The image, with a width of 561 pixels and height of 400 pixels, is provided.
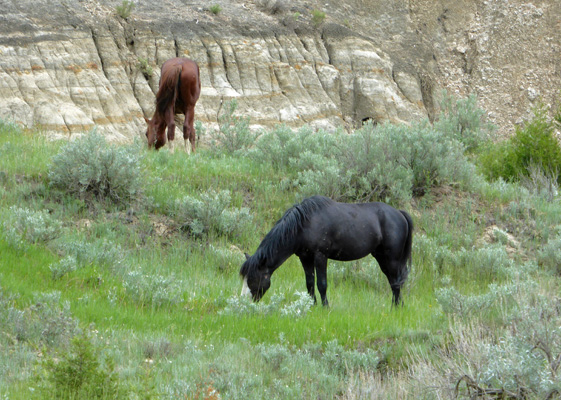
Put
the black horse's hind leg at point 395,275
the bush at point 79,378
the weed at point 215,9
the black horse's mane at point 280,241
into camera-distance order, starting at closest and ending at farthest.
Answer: the bush at point 79,378 → the black horse's mane at point 280,241 → the black horse's hind leg at point 395,275 → the weed at point 215,9

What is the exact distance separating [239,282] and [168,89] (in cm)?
792

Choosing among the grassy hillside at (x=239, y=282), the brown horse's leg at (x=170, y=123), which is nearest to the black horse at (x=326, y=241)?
the grassy hillside at (x=239, y=282)

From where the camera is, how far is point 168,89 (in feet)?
53.3

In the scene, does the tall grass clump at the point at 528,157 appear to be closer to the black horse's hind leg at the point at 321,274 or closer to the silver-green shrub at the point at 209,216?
the silver-green shrub at the point at 209,216

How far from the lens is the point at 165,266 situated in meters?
9.98

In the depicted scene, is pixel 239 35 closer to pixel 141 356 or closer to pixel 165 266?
pixel 165 266

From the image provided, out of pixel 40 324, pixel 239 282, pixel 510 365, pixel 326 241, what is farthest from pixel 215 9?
pixel 510 365

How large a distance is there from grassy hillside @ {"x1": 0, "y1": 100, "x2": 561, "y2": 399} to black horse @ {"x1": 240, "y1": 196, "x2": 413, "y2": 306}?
1.34ft

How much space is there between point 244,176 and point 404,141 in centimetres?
335

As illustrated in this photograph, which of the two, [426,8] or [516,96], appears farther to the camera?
[426,8]

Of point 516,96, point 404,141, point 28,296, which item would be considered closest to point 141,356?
point 28,296

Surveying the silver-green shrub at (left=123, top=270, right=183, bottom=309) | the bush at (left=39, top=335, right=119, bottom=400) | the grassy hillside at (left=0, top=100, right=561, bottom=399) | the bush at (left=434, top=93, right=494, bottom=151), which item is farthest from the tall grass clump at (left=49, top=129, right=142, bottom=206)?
the bush at (left=434, top=93, right=494, bottom=151)

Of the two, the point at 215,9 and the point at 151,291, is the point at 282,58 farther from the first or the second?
the point at 151,291

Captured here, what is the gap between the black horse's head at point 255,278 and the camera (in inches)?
321
